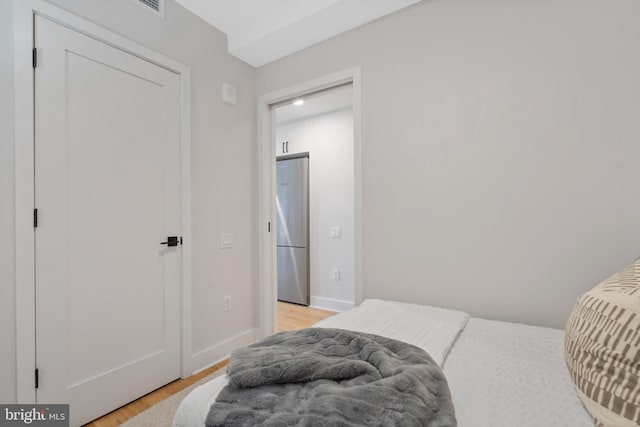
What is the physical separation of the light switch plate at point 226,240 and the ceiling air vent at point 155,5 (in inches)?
64.5

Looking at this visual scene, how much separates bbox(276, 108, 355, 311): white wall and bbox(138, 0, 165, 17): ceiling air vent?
6.84 feet

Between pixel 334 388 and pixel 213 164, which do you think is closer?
pixel 334 388

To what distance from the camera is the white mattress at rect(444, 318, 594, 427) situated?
73cm

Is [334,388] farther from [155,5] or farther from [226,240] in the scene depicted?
[155,5]

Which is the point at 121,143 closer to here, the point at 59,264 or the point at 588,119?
the point at 59,264

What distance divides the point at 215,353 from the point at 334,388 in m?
1.88

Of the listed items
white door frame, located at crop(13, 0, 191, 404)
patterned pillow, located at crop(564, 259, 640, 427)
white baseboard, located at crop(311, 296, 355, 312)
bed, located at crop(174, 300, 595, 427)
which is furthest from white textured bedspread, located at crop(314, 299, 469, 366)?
white baseboard, located at crop(311, 296, 355, 312)

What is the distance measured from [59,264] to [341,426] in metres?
1.66

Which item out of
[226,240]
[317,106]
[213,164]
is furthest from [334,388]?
[317,106]

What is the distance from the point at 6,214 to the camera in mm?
1303

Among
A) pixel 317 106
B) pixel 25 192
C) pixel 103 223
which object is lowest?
pixel 103 223

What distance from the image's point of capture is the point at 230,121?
7.82ft

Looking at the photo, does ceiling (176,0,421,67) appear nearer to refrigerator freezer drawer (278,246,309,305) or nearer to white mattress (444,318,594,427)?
white mattress (444,318,594,427)

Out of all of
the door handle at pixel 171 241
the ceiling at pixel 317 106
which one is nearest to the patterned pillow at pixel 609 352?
the door handle at pixel 171 241
